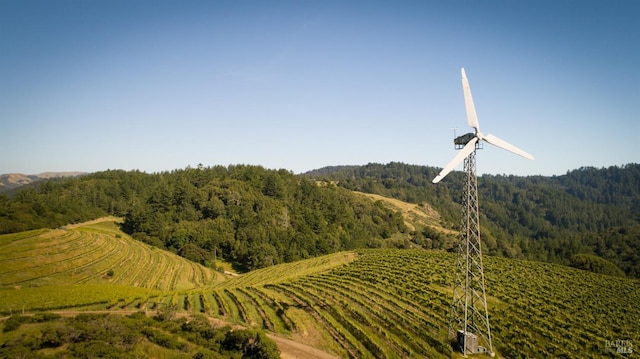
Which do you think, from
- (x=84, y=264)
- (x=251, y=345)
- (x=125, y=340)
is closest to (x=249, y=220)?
(x=84, y=264)

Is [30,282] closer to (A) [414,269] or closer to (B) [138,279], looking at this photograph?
(B) [138,279]

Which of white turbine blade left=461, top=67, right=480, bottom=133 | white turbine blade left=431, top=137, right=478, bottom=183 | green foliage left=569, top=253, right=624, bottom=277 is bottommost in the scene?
green foliage left=569, top=253, right=624, bottom=277

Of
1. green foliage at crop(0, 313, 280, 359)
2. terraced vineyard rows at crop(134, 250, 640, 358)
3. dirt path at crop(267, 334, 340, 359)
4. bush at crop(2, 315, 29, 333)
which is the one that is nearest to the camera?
green foliage at crop(0, 313, 280, 359)

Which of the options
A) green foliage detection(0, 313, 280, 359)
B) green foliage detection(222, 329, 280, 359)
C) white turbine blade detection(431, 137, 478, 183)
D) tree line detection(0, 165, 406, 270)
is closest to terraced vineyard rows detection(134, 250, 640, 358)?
green foliage detection(222, 329, 280, 359)

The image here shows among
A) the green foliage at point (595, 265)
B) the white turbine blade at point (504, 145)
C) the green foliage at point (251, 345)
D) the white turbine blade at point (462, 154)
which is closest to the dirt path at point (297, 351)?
the green foliage at point (251, 345)

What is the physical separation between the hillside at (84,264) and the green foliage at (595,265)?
108346 mm

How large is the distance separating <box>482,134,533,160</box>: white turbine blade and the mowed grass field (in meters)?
22.0

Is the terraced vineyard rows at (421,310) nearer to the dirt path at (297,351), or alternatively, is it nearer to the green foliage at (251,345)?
the dirt path at (297,351)

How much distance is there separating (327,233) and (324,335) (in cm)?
9830

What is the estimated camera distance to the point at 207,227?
131750 millimetres

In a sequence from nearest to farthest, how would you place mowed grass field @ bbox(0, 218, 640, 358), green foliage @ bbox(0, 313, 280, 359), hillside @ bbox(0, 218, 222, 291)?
green foliage @ bbox(0, 313, 280, 359) < mowed grass field @ bbox(0, 218, 640, 358) < hillside @ bbox(0, 218, 222, 291)

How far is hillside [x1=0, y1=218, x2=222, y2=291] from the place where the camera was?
2761 inches

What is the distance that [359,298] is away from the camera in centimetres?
5938

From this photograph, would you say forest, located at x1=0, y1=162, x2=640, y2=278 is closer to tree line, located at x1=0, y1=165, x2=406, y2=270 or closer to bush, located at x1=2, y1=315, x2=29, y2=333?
tree line, located at x1=0, y1=165, x2=406, y2=270
